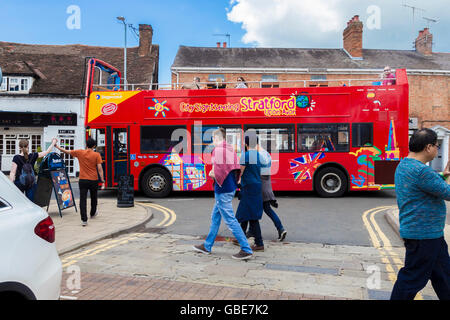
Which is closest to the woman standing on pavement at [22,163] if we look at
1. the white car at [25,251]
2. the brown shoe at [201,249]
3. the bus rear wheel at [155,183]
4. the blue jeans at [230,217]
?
the brown shoe at [201,249]

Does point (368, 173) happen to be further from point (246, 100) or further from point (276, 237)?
point (276, 237)

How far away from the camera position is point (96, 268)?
513cm

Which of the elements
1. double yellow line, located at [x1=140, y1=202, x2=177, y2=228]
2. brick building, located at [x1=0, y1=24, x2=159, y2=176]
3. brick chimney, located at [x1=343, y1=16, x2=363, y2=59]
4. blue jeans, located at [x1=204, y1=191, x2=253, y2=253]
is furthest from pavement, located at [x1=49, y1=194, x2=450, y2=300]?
brick chimney, located at [x1=343, y1=16, x2=363, y2=59]

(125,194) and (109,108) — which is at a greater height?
(109,108)

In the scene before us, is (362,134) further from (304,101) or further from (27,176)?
(27,176)

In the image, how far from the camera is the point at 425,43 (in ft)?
110

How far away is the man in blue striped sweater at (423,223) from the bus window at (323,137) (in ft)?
30.8

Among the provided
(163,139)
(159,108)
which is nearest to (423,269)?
(163,139)

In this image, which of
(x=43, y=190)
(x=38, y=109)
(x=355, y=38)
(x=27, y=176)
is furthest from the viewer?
(x=355, y=38)

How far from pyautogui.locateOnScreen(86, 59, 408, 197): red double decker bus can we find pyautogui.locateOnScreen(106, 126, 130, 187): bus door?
3 cm

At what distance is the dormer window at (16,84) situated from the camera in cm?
2362

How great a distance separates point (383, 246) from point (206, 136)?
7.50 metres

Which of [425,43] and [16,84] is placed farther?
[425,43]

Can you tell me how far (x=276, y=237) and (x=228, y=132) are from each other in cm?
616
